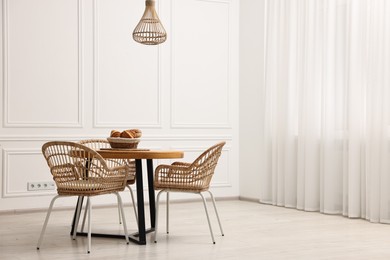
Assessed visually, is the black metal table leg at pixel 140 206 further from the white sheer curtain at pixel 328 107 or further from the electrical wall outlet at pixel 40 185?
the white sheer curtain at pixel 328 107

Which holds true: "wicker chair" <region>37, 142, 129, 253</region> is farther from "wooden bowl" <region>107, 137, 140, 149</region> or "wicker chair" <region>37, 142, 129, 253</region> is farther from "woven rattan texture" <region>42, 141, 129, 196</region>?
"wooden bowl" <region>107, 137, 140, 149</region>

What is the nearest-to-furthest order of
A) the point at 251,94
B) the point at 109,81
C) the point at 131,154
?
the point at 131,154 < the point at 109,81 < the point at 251,94

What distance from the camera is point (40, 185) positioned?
240 inches

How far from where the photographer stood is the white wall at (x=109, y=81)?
236 inches

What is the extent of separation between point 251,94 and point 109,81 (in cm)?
174

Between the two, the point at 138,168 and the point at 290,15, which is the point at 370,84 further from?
the point at 138,168

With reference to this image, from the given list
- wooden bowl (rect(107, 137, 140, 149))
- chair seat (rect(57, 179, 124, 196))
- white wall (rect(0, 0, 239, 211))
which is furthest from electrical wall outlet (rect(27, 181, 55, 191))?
chair seat (rect(57, 179, 124, 196))

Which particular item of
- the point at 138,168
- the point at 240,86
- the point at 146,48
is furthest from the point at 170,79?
the point at 138,168

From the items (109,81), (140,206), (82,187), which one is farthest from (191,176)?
(109,81)

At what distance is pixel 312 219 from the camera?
5656 mm

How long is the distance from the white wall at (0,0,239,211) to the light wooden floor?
0.81 metres

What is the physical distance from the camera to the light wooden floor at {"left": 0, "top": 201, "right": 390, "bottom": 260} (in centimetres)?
402

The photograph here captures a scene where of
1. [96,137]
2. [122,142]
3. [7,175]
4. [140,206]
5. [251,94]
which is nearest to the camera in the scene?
[140,206]

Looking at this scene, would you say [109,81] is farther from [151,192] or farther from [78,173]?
[78,173]
